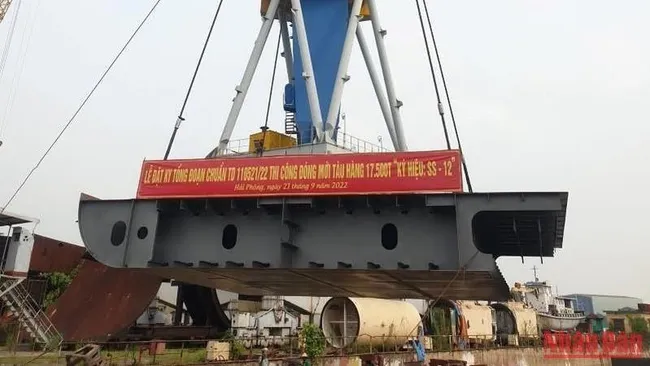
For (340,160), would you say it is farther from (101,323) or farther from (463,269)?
(101,323)

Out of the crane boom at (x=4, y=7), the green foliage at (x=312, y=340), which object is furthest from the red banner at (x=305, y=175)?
the crane boom at (x=4, y=7)

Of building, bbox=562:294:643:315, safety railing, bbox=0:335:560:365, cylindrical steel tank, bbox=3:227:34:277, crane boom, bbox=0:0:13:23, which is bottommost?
safety railing, bbox=0:335:560:365

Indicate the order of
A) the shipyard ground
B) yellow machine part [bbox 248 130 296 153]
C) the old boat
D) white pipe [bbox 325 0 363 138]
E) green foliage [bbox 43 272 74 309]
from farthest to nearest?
the old boat → green foliage [bbox 43 272 74 309] → yellow machine part [bbox 248 130 296 153] → white pipe [bbox 325 0 363 138] → the shipyard ground

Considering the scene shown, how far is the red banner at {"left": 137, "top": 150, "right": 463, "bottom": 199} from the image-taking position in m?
10.8

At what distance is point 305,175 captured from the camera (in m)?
11.6

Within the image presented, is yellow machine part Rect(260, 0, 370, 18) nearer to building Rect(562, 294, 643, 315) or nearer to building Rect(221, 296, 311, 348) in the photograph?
building Rect(221, 296, 311, 348)

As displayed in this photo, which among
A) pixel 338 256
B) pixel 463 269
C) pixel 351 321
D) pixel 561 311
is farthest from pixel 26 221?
pixel 561 311

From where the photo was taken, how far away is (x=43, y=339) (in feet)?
64.8

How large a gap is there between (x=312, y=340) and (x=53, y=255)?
1831 cm

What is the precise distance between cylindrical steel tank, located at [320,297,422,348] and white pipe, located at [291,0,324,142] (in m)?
7.05

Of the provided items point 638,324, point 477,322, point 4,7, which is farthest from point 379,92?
point 638,324

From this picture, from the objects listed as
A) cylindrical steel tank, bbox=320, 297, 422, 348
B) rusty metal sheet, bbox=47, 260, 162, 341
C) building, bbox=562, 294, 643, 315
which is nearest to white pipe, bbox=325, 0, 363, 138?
cylindrical steel tank, bbox=320, 297, 422, 348

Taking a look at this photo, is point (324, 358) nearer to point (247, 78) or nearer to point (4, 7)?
point (247, 78)

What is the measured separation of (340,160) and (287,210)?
75.6 inches
